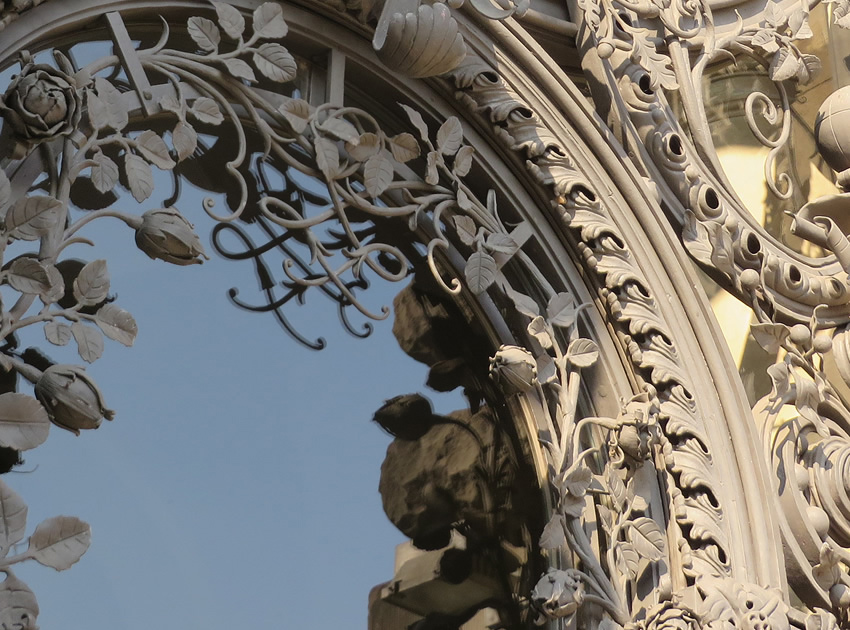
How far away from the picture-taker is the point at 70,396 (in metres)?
1.95

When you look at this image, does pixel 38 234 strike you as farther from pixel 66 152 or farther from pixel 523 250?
pixel 523 250

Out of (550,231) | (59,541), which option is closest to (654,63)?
(550,231)

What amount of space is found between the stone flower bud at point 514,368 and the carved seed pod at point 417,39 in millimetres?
522

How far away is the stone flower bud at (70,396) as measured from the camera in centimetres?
195

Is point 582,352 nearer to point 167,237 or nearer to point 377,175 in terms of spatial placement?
point 377,175

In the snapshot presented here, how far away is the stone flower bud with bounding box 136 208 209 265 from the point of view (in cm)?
213

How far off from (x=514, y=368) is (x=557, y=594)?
0.39 meters

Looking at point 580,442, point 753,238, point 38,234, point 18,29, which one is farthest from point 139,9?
point 753,238

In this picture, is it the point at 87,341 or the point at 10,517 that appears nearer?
the point at 10,517

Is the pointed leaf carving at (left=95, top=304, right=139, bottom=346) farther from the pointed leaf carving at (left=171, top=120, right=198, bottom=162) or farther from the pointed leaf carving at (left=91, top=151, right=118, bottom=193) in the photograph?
the pointed leaf carving at (left=171, top=120, right=198, bottom=162)

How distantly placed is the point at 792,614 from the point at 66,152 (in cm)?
141

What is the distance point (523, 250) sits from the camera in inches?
104

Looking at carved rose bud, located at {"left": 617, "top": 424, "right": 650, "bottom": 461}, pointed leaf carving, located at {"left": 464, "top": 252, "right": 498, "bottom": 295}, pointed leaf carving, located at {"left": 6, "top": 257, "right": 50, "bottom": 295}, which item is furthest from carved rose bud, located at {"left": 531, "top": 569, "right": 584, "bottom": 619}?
pointed leaf carving, located at {"left": 6, "top": 257, "right": 50, "bottom": 295}

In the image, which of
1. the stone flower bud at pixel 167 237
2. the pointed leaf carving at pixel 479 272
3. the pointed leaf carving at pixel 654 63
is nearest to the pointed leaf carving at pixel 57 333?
the stone flower bud at pixel 167 237
